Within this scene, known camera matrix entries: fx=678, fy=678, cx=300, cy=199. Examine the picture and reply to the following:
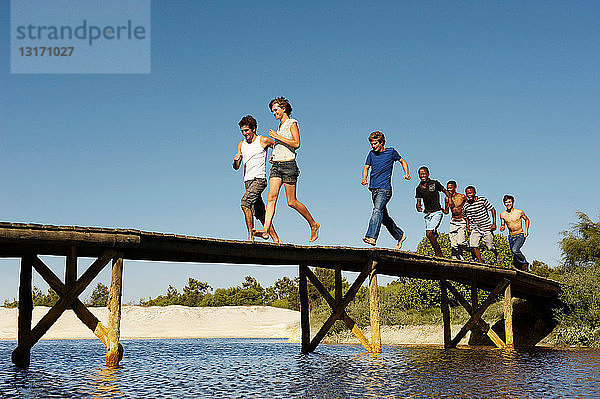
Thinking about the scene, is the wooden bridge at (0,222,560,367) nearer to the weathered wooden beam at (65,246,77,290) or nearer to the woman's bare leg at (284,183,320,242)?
the weathered wooden beam at (65,246,77,290)

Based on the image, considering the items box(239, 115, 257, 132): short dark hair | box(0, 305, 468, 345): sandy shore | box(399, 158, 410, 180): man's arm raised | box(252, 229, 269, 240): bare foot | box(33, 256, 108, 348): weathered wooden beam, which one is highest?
box(239, 115, 257, 132): short dark hair

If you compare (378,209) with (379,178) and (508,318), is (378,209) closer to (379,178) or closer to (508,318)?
(379,178)

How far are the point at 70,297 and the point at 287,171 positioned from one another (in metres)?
4.66

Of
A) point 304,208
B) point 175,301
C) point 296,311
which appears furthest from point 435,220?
point 175,301

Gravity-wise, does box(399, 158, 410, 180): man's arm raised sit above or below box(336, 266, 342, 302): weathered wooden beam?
above

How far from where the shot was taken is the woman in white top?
13320 millimetres

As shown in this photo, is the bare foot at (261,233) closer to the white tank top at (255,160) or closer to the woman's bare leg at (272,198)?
the woman's bare leg at (272,198)

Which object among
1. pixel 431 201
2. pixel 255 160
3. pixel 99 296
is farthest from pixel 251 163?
pixel 99 296

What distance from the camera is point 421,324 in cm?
3266

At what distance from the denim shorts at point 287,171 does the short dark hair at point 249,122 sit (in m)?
0.84

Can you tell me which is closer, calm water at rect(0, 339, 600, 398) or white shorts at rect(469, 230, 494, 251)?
calm water at rect(0, 339, 600, 398)

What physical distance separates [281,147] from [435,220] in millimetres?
6006

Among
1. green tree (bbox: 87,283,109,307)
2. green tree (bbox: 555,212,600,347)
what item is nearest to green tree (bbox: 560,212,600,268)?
green tree (bbox: 555,212,600,347)

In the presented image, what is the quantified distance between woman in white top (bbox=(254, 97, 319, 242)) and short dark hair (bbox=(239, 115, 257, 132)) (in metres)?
0.38
